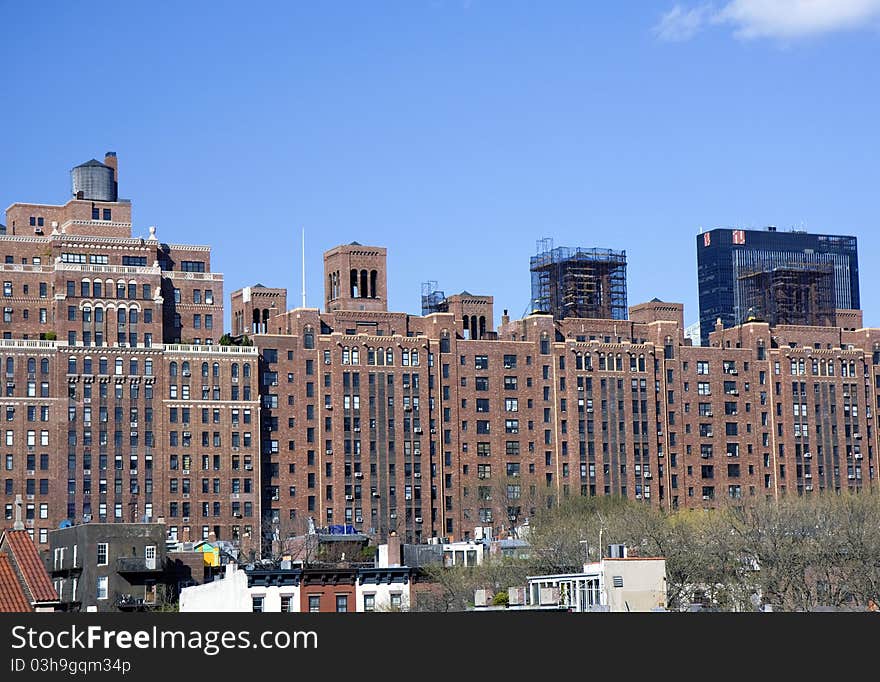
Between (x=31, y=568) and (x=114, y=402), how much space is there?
124 meters

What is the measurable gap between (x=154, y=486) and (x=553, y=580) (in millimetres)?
93093

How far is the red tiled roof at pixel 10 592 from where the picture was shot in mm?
61469

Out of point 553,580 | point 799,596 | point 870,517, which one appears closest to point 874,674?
point 553,580

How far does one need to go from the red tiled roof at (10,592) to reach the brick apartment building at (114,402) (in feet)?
394

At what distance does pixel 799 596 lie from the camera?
113875mm

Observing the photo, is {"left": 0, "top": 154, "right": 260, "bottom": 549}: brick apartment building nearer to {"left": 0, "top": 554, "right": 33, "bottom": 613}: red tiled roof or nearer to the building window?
the building window

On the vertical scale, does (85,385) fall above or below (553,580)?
above

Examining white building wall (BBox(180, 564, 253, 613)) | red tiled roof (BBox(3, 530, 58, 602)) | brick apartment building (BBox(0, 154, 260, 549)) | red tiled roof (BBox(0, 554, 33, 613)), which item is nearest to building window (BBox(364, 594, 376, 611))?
white building wall (BBox(180, 564, 253, 613))

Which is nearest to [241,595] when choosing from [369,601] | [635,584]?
[369,601]

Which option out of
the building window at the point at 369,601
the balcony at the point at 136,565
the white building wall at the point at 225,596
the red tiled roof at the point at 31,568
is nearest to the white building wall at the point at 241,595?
the white building wall at the point at 225,596

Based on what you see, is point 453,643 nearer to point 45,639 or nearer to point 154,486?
point 45,639

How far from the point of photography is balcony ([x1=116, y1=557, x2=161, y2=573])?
140875 mm

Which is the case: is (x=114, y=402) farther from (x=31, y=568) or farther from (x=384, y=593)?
(x=31, y=568)

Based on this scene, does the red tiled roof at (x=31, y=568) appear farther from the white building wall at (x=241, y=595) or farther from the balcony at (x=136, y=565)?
the balcony at (x=136, y=565)
